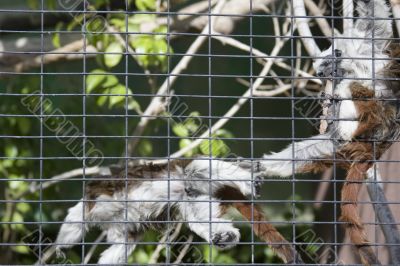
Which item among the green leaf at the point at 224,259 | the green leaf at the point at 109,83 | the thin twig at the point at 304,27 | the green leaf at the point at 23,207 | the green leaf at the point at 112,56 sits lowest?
the green leaf at the point at 224,259

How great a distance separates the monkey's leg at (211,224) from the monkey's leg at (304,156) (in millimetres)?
341

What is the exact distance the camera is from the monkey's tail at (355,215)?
3312 mm

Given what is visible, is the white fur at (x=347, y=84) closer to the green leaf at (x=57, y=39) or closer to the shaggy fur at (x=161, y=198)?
the shaggy fur at (x=161, y=198)

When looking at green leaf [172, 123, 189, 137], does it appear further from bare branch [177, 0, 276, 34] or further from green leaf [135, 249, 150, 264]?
green leaf [135, 249, 150, 264]

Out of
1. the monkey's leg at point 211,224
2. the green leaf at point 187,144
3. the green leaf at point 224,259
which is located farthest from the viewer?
the green leaf at point 224,259

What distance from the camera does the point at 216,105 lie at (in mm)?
5934

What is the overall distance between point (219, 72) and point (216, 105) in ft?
0.85

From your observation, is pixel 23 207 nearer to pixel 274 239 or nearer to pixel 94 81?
pixel 94 81

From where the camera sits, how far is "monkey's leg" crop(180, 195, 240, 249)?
358 cm

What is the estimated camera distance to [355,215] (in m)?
3.39

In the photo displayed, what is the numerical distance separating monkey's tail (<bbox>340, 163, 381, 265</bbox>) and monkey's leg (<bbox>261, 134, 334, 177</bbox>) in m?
0.22

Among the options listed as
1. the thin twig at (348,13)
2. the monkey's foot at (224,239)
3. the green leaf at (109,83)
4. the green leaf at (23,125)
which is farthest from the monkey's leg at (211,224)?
the green leaf at (23,125)

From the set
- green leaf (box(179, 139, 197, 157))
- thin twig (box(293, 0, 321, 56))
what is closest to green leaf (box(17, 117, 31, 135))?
green leaf (box(179, 139, 197, 157))

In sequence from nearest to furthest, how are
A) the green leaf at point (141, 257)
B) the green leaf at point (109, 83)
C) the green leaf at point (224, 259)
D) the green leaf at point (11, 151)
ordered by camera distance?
1. the green leaf at point (109, 83)
2. the green leaf at point (11, 151)
3. the green leaf at point (141, 257)
4. the green leaf at point (224, 259)
